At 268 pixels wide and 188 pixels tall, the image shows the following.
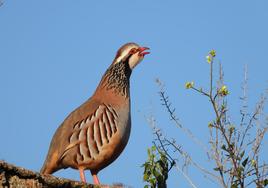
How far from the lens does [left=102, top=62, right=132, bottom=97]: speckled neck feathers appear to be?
8.02 meters

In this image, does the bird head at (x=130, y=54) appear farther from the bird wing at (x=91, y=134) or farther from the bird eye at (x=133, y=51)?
the bird wing at (x=91, y=134)

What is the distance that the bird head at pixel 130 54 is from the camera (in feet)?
27.3

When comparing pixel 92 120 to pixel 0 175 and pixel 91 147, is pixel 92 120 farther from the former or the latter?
pixel 0 175

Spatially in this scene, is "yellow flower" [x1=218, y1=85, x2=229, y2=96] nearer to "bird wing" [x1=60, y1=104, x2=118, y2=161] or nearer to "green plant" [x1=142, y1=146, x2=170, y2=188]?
"green plant" [x1=142, y1=146, x2=170, y2=188]

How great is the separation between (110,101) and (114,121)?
437 millimetres

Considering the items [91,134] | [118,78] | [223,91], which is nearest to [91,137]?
[91,134]

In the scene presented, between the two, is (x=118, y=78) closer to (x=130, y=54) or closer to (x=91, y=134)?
(x=130, y=54)

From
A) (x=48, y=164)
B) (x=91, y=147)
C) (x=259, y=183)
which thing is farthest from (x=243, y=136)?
(x=48, y=164)

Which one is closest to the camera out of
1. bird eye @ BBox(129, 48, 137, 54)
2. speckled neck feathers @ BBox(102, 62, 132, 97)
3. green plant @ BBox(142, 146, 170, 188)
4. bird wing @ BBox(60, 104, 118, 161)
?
green plant @ BBox(142, 146, 170, 188)

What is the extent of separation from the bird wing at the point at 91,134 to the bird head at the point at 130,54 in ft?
4.00

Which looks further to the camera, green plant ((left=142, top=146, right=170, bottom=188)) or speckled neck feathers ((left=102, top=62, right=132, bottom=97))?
speckled neck feathers ((left=102, top=62, right=132, bottom=97))

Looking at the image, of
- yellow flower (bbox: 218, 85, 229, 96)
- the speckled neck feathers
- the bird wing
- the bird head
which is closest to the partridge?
the bird wing

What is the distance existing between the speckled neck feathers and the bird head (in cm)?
7

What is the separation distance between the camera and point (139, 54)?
27.3 feet
